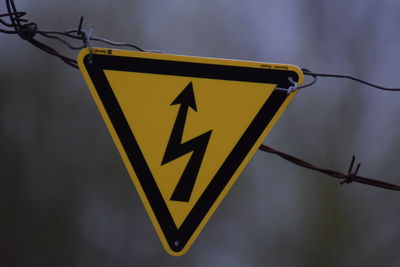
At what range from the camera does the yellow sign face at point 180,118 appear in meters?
2.08

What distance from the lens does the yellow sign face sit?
2080mm

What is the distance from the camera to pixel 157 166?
2100mm

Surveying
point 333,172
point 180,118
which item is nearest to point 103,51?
point 180,118

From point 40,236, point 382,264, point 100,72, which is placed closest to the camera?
point 100,72

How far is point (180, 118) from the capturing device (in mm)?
2098

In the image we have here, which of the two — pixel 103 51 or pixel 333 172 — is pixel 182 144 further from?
pixel 333 172

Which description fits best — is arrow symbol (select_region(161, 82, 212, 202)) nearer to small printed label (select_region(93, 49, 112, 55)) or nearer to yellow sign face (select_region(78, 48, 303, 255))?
yellow sign face (select_region(78, 48, 303, 255))

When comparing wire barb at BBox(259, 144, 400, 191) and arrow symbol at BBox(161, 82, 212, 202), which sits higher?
arrow symbol at BBox(161, 82, 212, 202)

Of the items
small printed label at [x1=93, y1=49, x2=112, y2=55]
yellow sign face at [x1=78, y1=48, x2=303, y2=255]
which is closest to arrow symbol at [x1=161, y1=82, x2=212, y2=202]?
yellow sign face at [x1=78, y1=48, x2=303, y2=255]

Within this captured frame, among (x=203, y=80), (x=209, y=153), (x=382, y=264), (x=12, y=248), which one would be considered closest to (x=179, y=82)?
(x=203, y=80)

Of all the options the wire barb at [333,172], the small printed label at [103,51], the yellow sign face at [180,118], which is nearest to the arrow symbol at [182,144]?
the yellow sign face at [180,118]

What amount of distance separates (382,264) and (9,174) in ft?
15.4

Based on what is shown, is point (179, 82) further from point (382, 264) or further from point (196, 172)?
point (382, 264)

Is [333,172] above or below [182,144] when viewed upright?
below
